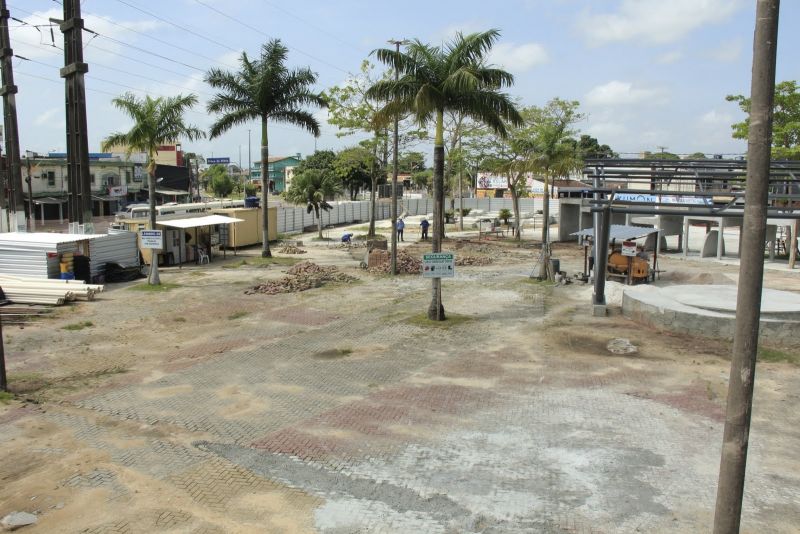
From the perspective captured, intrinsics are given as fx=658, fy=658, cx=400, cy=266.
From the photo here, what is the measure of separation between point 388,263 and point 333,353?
46.4ft

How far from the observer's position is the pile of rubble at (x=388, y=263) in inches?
1096

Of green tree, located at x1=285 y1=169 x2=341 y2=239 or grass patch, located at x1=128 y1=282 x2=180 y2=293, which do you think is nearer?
grass patch, located at x1=128 y1=282 x2=180 y2=293

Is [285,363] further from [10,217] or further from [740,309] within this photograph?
[10,217]

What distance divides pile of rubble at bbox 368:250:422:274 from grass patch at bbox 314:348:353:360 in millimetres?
12663

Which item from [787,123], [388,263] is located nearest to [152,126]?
[388,263]

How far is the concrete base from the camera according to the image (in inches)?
607

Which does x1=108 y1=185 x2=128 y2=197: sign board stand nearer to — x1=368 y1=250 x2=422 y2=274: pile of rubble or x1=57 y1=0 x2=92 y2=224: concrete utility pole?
x1=57 y1=0 x2=92 y2=224: concrete utility pole

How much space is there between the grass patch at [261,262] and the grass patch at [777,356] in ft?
68.0

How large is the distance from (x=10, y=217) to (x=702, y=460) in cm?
2961

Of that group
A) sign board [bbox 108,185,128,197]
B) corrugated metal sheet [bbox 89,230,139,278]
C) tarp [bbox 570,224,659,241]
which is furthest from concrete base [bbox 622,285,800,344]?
sign board [bbox 108,185,128,197]

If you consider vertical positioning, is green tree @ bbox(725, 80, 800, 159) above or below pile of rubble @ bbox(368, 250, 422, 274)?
above

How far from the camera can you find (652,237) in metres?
34.6

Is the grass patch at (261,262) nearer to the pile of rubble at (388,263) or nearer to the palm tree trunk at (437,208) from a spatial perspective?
the pile of rubble at (388,263)

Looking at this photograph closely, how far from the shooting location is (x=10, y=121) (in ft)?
94.4
